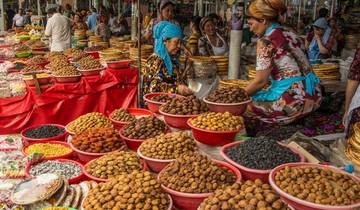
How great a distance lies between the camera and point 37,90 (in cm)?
446

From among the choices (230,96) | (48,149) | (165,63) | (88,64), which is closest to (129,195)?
(230,96)

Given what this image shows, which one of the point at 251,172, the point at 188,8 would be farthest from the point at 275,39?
the point at 188,8

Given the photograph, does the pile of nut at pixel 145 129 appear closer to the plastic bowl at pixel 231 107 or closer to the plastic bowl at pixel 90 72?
the plastic bowl at pixel 231 107

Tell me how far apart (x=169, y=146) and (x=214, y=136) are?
0.33 meters

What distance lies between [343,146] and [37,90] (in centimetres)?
337

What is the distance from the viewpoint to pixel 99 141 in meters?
2.80

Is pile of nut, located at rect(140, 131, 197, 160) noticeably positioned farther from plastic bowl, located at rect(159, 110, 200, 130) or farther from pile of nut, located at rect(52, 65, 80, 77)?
pile of nut, located at rect(52, 65, 80, 77)

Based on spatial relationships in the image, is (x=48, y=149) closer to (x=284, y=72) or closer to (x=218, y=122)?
(x=218, y=122)

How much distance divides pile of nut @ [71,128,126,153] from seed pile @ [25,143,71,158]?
0.77 feet

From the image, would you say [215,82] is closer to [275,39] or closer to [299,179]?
[275,39]

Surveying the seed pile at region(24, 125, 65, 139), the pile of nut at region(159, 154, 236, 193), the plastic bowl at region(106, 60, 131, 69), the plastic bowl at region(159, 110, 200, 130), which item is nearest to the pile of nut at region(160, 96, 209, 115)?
the plastic bowl at region(159, 110, 200, 130)

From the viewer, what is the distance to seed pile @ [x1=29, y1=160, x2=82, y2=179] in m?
2.56

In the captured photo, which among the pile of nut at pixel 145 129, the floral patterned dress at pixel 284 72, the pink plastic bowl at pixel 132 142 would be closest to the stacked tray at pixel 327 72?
the floral patterned dress at pixel 284 72

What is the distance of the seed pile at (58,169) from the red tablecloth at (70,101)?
6.34 ft
